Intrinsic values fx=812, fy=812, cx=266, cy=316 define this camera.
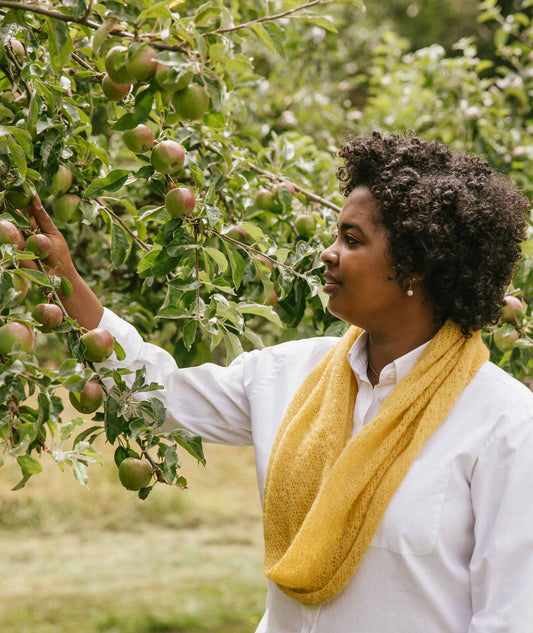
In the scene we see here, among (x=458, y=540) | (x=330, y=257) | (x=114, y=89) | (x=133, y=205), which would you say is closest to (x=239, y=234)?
(x=133, y=205)

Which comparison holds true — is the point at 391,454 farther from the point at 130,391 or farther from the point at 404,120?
the point at 404,120

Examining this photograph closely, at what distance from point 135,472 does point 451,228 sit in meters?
0.68

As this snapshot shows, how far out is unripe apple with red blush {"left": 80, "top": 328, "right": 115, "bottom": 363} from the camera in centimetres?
135

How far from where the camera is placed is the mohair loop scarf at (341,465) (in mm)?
1305

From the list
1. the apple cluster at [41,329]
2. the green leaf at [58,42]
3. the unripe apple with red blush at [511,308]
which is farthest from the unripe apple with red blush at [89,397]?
the unripe apple with red blush at [511,308]

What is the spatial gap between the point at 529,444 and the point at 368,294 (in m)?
0.37

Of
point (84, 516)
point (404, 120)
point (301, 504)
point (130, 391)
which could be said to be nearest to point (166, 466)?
point (130, 391)

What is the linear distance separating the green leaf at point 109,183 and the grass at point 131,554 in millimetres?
3546

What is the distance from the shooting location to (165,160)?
143 centimetres

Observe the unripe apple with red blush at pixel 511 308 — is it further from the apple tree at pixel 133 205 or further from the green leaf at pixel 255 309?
the green leaf at pixel 255 309

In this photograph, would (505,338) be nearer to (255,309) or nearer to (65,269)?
(255,309)

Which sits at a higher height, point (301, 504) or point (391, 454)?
point (391, 454)

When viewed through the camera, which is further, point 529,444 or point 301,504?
point 301,504

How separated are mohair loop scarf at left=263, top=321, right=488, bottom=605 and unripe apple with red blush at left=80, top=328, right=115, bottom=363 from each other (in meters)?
0.35
